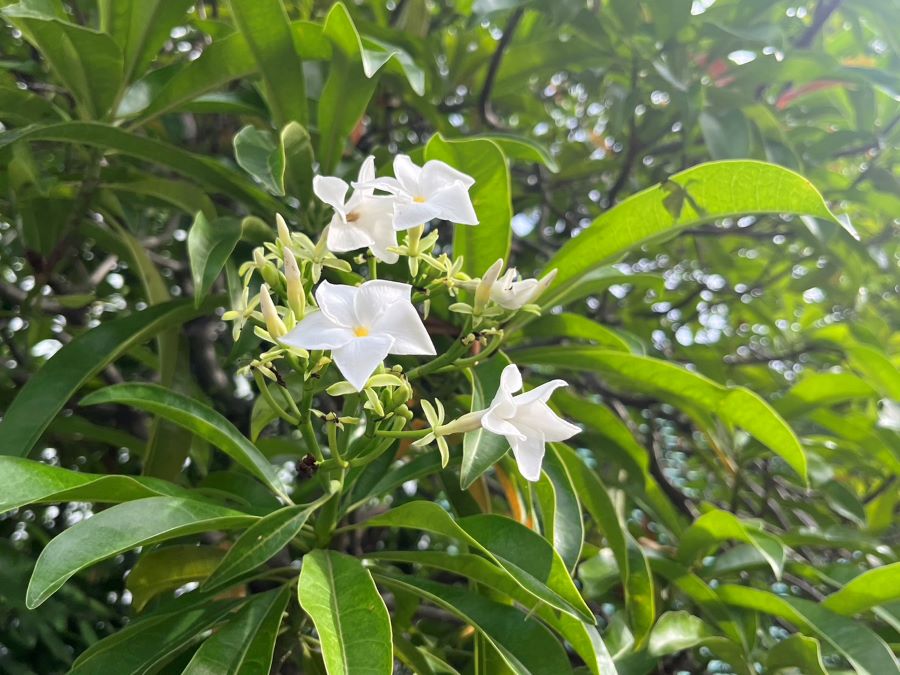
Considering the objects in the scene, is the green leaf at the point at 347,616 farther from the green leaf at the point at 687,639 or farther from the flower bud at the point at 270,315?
the green leaf at the point at 687,639

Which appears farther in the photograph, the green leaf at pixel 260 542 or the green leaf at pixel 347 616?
the green leaf at pixel 260 542

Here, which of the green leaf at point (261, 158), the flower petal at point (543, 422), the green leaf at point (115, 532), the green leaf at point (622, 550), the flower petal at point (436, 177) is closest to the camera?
the green leaf at point (115, 532)

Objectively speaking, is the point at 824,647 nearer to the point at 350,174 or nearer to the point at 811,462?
the point at 811,462

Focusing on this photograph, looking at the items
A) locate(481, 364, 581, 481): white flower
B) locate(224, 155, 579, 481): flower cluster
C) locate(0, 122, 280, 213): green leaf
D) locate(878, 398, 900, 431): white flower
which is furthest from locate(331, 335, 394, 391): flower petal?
locate(878, 398, 900, 431): white flower

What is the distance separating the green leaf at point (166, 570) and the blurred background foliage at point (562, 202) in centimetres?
10

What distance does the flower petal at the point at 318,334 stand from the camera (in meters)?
0.60

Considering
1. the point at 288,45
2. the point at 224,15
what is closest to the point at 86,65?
the point at 288,45

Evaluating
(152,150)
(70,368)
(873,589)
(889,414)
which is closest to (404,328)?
(70,368)

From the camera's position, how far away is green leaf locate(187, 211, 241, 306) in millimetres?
855

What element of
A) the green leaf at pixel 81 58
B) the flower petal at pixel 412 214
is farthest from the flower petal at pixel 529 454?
the green leaf at pixel 81 58

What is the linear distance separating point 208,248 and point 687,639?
798 millimetres

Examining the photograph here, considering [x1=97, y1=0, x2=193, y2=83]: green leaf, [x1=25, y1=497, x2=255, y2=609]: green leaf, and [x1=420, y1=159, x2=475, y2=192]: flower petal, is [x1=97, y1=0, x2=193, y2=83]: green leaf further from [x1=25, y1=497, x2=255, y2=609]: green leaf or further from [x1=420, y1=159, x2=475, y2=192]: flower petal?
[x1=25, y1=497, x2=255, y2=609]: green leaf

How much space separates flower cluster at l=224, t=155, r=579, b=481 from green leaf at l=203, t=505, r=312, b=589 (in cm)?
9

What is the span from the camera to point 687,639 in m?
1.00
